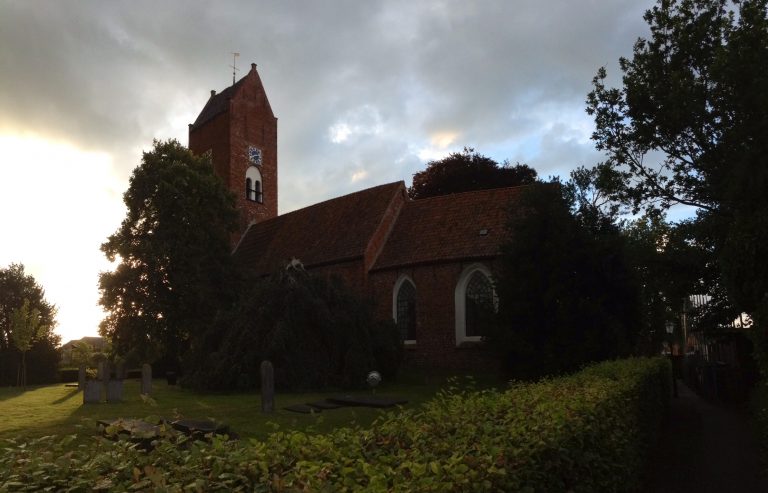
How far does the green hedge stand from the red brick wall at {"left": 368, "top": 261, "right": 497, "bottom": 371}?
61.5 ft

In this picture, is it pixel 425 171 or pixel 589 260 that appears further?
pixel 425 171

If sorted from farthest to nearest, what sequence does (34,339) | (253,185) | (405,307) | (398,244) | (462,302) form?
(253,185) < (34,339) < (398,244) < (405,307) < (462,302)

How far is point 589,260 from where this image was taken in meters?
16.2

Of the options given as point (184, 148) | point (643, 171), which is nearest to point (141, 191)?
point (184, 148)

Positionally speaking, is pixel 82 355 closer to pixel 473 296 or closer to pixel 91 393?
pixel 91 393

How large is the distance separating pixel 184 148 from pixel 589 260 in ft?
71.5

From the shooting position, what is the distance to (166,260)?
27125 mm

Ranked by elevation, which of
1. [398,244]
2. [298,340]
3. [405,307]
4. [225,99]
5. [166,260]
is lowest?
[298,340]

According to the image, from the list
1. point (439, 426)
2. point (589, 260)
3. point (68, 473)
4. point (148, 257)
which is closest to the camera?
point (68, 473)

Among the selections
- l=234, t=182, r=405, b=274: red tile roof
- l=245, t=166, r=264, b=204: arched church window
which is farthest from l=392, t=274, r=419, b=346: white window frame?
l=245, t=166, r=264, b=204: arched church window

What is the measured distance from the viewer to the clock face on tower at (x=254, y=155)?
120 feet

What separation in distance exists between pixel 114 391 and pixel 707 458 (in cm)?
1568

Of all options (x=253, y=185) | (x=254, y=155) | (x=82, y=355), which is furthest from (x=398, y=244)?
(x=82, y=355)

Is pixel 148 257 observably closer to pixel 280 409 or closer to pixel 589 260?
pixel 280 409
